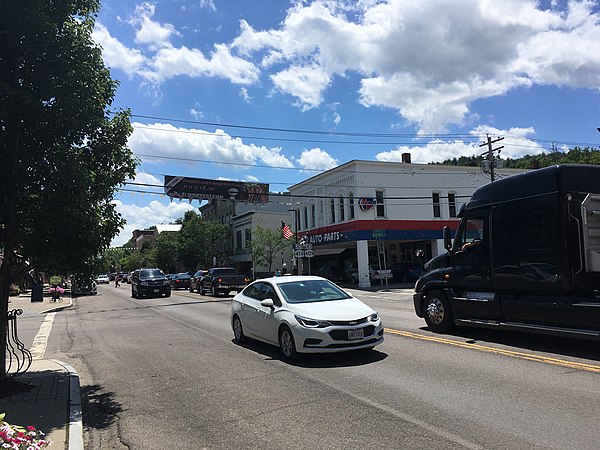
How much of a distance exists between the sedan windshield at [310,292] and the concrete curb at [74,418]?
377 centimetres

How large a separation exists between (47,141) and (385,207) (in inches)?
1225

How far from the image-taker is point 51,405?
6387 millimetres

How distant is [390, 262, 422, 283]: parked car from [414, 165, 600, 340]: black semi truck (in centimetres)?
2680

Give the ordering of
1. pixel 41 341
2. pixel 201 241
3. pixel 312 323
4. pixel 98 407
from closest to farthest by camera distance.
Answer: pixel 98 407
pixel 312 323
pixel 41 341
pixel 201 241

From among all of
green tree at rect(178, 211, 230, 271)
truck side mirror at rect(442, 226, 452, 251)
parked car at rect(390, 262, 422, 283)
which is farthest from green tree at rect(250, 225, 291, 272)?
truck side mirror at rect(442, 226, 452, 251)

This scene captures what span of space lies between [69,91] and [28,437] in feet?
16.0

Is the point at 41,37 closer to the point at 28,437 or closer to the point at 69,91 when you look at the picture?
the point at 69,91

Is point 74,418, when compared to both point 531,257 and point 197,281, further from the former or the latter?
point 197,281

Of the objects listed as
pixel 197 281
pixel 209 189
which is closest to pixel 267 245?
pixel 197 281

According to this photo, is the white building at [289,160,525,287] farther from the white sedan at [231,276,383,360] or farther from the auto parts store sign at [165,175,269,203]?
the white sedan at [231,276,383,360]

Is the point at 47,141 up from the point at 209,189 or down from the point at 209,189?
down

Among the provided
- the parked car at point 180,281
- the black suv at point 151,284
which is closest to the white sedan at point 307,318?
the black suv at point 151,284

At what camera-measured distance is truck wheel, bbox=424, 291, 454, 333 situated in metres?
10.9

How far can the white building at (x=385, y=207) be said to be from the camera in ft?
115
